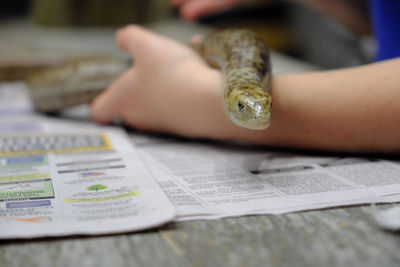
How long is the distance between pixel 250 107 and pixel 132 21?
2.99 m

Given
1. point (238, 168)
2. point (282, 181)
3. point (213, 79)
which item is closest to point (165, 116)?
point (213, 79)

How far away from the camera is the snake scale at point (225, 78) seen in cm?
69

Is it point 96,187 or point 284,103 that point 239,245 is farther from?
point 284,103

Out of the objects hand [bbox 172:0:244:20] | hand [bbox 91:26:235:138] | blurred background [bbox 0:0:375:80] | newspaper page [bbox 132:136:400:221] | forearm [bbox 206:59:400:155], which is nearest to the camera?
newspaper page [bbox 132:136:400:221]

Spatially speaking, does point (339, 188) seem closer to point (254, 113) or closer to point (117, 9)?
point (254, 113)

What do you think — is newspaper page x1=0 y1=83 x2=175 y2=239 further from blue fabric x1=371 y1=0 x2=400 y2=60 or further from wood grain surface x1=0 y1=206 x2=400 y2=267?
blue fabric x1=371 y1=0 x2=400 y2=60

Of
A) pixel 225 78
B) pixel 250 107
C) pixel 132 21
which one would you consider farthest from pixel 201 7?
pixel 132 21

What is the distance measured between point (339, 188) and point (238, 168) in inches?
7.0

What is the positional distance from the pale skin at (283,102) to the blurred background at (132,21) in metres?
1.06

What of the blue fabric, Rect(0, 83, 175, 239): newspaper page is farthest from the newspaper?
the blue fabric

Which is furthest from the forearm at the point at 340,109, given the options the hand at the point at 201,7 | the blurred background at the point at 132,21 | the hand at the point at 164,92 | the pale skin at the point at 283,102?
the blurred background at the point at 132,21

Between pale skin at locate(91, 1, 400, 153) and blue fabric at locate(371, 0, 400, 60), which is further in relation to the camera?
blue fabric at locate(371, 0, 400, 60)

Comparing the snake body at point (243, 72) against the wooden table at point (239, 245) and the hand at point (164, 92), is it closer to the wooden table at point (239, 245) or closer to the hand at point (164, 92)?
the hand at point (164, 92)

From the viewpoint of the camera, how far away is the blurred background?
213 cm
